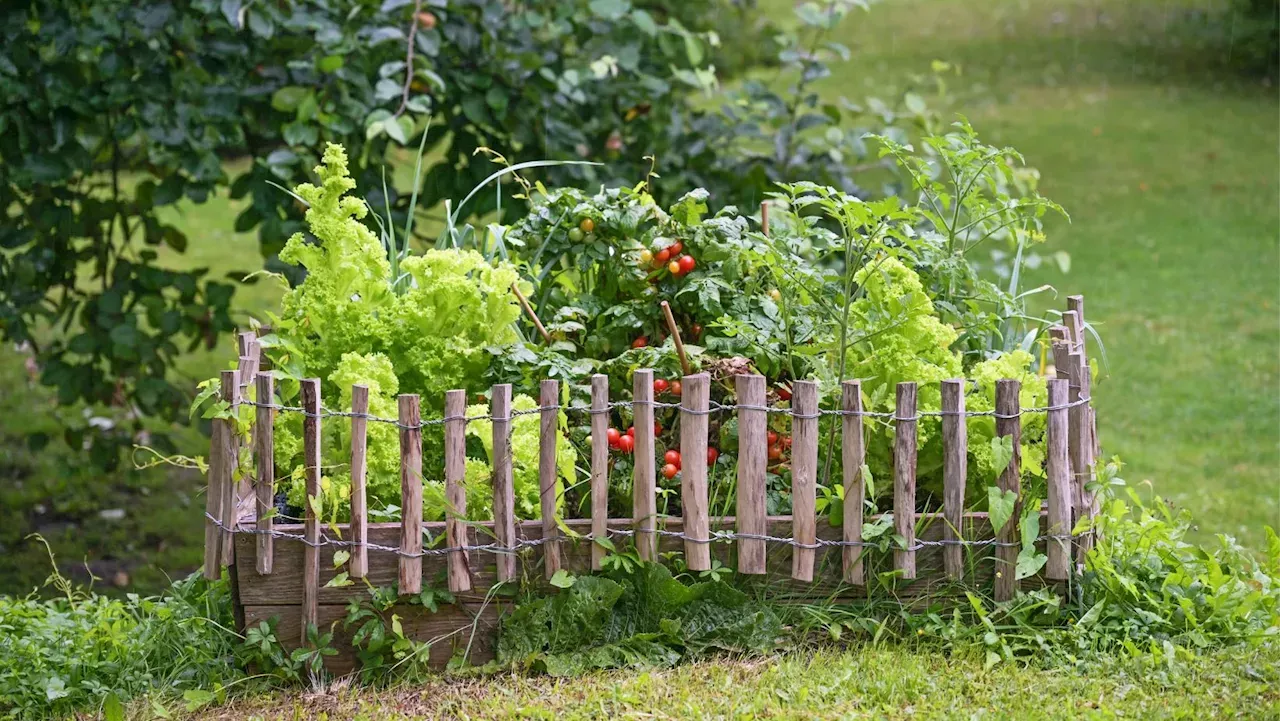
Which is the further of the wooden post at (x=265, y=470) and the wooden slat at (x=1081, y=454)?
the wooden slat at (x=1081, y=454)

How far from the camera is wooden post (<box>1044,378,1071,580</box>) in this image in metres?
3.34

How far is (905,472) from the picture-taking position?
10.9 ft

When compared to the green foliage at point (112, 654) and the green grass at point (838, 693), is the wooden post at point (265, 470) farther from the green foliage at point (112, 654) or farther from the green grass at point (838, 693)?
the green grass at point (838, 693)

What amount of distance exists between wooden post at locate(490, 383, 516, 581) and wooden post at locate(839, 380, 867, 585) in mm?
733

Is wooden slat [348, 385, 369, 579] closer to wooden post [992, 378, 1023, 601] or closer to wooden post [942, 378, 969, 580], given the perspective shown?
wooden post [942, 378, 969, 580]

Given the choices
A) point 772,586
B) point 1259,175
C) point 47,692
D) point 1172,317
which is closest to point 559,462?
point 772,586

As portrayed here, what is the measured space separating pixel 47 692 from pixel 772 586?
1.93 m

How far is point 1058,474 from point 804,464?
66 centimetres

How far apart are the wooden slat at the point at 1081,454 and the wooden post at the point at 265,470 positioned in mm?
2113


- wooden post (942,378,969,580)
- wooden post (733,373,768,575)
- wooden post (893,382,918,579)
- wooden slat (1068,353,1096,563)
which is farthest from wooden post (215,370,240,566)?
wooden slat (1068,353,1096,563)

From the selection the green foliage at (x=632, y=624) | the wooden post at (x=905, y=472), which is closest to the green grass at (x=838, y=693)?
the green foliage at (x=632, y=624)

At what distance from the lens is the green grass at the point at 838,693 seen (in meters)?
3.13

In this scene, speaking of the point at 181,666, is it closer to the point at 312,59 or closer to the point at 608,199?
the point at 608,199

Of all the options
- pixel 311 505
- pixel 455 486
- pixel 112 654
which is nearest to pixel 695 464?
pixel 455 486
